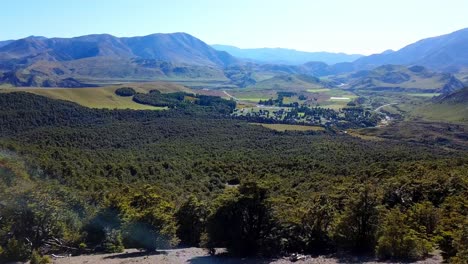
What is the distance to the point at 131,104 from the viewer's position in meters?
187

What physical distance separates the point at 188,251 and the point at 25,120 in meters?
116

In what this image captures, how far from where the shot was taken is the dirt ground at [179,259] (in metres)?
28.2

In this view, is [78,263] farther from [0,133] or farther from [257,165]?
[0,133]

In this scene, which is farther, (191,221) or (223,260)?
(191,221)

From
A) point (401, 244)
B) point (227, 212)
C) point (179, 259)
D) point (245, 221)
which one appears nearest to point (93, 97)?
point (179, 259)

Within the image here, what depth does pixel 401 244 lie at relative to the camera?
2691 cm

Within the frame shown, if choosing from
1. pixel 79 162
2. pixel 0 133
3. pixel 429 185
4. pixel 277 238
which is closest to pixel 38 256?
pixel 277 238

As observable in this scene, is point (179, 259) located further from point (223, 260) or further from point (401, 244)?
point (401, 244)

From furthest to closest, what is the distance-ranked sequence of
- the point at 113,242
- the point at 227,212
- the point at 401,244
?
the point at 113,242
the point at 227,212
the point at 401,244

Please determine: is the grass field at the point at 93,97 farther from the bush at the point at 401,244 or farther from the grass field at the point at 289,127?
the bush at the point at 401,244

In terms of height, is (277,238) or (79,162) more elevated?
(277,238)

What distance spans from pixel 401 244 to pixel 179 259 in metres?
15.8

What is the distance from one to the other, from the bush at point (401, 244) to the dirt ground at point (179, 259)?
75cm

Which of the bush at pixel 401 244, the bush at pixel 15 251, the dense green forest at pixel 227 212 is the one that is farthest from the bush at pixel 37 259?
the bush at pixel 401 244
